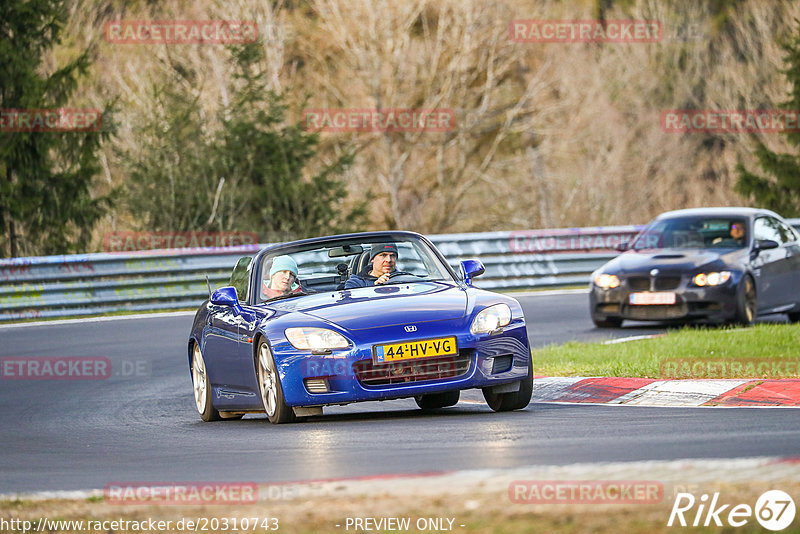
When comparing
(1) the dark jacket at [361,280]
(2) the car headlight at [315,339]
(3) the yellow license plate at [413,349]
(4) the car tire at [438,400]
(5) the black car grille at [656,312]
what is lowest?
(5) the black car grille at [656,312]

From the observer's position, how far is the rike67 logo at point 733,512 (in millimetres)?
5277

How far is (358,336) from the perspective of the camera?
9.85 metres

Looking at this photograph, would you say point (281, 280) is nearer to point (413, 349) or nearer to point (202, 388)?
point (202, 388)

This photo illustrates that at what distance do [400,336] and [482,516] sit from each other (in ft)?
13.9

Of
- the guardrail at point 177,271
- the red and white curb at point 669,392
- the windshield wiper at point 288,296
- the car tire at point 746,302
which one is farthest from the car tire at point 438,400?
the guardrail at point 177,271

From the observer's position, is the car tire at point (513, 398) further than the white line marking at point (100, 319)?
No

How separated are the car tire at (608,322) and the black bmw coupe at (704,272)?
0.01m

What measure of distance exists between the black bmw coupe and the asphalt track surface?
231 inches

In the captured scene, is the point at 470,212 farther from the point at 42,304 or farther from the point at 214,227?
the point at 42,304

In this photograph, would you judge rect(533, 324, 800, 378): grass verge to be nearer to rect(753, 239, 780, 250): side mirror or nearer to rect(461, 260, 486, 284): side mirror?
rect(461, 260, 486, 284): side mirror

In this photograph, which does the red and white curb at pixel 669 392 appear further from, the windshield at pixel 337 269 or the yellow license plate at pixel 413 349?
the yellow license plate at pixel 413 349

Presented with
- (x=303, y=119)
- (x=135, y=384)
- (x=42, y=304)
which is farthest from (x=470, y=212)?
(x=135, y=384)

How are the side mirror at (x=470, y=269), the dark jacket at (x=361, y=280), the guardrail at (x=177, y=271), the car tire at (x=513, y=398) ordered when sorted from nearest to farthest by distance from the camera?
the car tire at (x=513, y=398)
the dark jacket at (x=361, y=280)
the side mirror at (x=470, y=269)
the guardrail at (x=177, y=271)

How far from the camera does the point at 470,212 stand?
4141 centimetres
